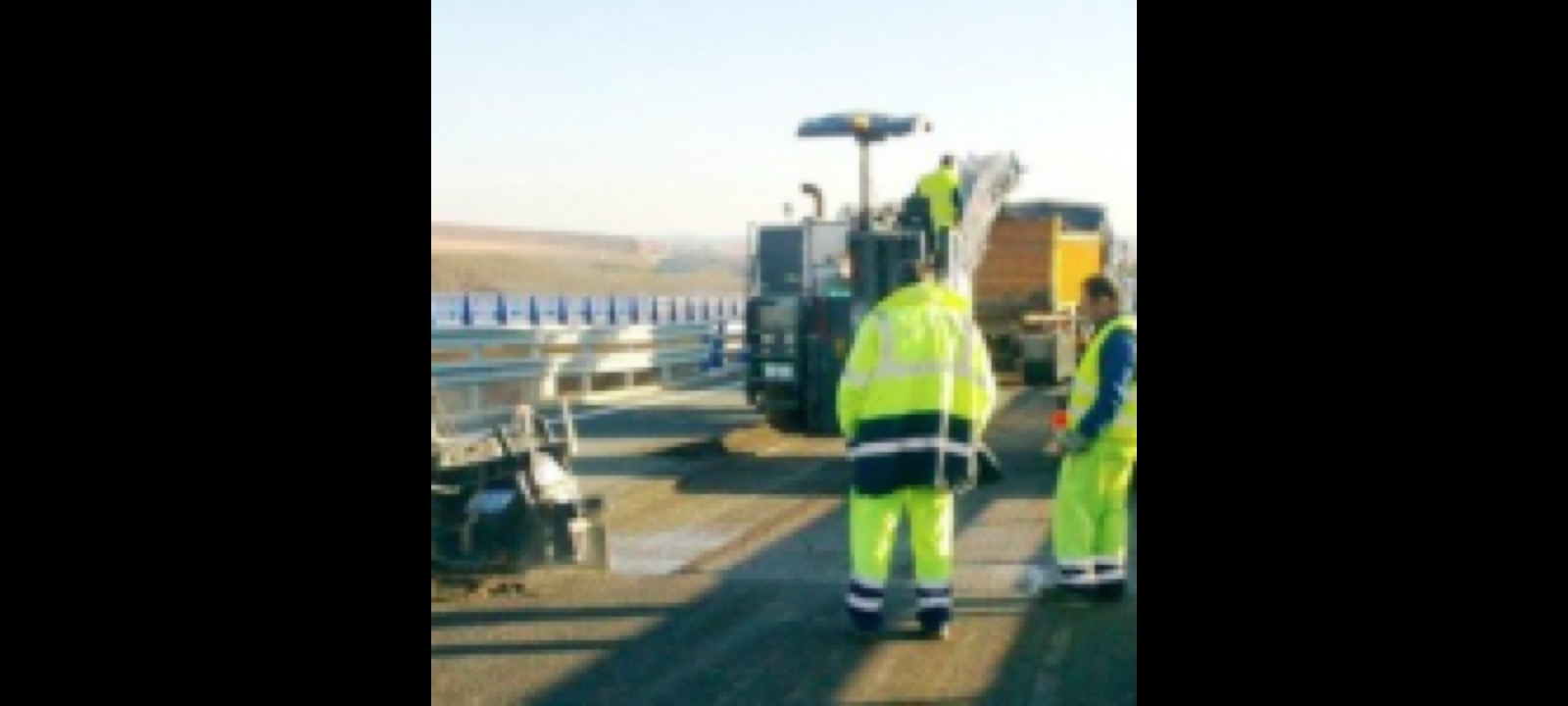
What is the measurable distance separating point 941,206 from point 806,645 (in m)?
8.98

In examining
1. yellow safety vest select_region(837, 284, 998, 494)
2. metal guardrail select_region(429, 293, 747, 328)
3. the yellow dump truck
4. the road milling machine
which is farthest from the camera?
the yellow dump truck

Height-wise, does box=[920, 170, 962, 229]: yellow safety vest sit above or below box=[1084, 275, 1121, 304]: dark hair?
above

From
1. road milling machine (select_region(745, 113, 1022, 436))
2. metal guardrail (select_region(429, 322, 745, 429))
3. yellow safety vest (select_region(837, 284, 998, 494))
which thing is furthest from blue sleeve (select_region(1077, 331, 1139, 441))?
road milling machine (select_region(745, 113, 1022, 436))

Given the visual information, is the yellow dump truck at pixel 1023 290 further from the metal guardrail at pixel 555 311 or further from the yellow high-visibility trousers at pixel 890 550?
the yellow high-visibility trousers at pixel 890 550

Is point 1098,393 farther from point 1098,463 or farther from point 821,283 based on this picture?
point 821,283

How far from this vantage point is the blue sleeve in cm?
750

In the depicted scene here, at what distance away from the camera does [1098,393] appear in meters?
7.59

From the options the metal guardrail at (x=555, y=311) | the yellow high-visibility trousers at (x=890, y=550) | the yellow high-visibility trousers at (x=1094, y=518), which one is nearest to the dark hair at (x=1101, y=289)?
A: the yellow high-visibility trousers at (x=1094, y=518)

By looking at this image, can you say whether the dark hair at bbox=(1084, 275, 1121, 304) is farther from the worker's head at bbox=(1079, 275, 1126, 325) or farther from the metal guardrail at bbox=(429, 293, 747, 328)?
the metal guardrail at bbox=(429, 293, 747, 328)

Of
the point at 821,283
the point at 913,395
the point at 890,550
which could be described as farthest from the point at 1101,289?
the point at 821,283
